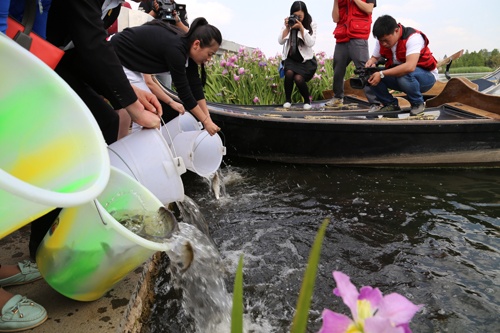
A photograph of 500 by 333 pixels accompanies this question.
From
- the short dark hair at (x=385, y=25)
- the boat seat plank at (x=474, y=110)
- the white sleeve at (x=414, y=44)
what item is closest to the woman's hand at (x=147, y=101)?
the short dark hair at (x=385, y=25)

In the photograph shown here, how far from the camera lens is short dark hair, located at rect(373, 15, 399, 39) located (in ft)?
12.6

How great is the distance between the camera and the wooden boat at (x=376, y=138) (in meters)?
3.61

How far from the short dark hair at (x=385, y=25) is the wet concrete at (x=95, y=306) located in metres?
3.34

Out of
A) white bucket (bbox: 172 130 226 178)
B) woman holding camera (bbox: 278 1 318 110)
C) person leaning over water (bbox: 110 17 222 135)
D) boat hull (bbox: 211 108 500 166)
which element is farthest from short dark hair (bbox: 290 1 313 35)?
white bucket (bbox: 172 130 226 178)

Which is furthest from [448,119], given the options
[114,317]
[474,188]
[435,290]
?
[114,317]

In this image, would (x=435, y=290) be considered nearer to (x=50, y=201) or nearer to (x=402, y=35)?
(x=50, y=201)

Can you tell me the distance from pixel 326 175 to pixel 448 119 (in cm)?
133

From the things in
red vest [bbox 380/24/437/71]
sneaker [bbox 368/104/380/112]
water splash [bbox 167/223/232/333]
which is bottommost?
water splash [bbox 167/223/232/333]

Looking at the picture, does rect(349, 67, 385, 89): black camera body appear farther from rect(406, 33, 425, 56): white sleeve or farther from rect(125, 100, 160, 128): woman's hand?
rect(125, 100, 160, 128): woman's hand

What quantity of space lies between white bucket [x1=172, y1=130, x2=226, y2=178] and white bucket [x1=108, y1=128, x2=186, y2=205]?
105 cm

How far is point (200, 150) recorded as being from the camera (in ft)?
9.51

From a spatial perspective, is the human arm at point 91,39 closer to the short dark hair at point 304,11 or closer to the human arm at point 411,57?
the human arm at point 411,57

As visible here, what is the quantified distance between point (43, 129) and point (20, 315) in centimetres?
58

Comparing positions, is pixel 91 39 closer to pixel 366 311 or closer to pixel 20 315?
pixel 20 315
